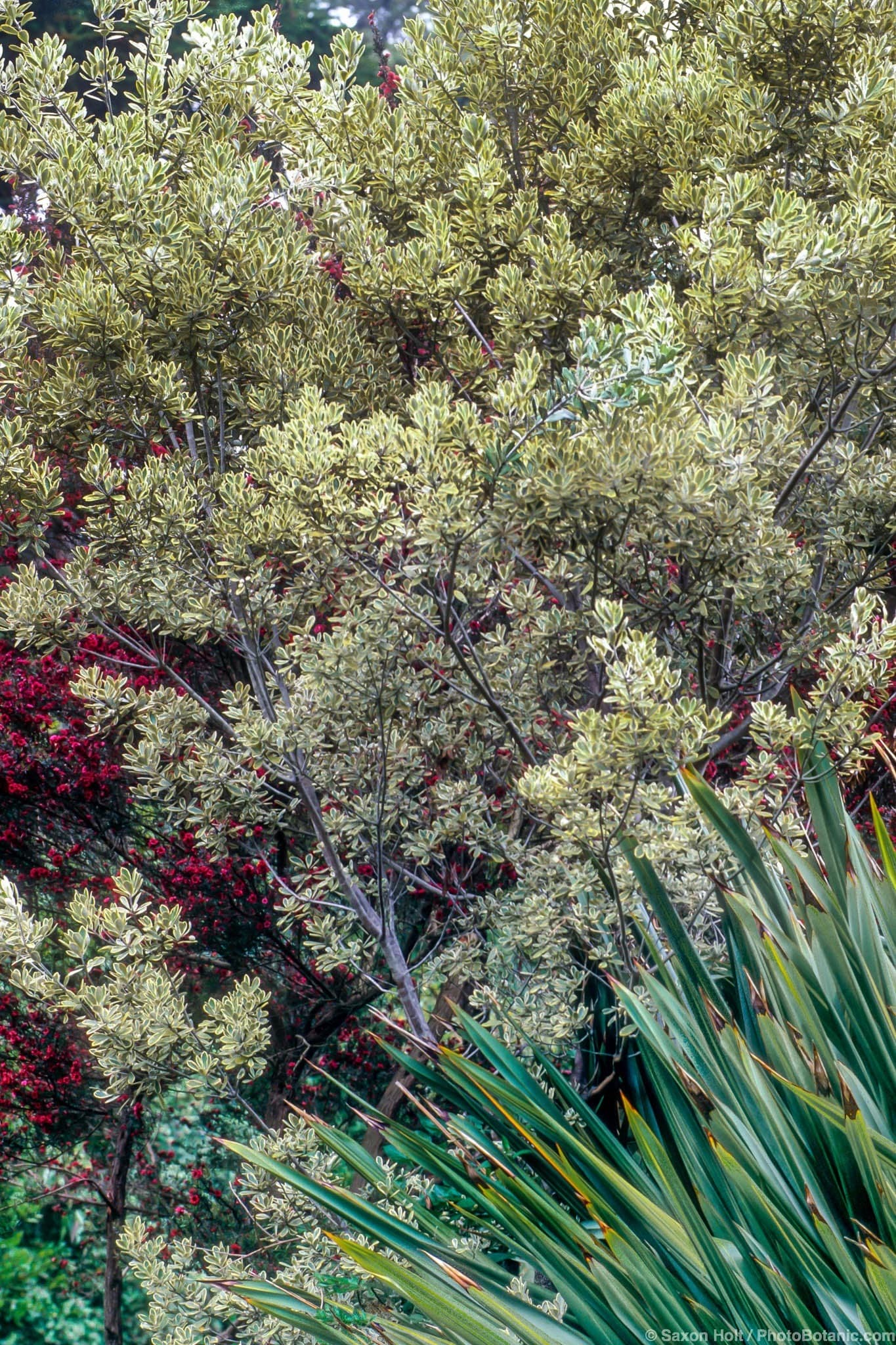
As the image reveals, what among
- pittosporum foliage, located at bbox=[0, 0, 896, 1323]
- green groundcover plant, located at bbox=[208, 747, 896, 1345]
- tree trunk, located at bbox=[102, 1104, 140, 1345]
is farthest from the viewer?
tree trunk, located at bbox=[102, 1104, 140, 1345]

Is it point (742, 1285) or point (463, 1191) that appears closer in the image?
point (742, 1285)

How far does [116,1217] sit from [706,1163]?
351cm

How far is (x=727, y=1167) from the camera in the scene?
2.07 metres

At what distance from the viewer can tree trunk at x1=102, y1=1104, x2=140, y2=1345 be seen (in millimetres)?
4902

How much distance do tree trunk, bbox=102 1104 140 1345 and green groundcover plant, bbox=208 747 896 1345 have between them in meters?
1.85

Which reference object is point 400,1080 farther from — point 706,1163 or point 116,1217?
point 706,1163

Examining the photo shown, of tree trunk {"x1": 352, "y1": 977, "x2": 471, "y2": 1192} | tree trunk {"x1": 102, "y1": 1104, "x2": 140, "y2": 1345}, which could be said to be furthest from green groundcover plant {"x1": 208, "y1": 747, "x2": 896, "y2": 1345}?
tree trunk {"x1": 102, "y1": 1104, "x2": 140, "y2": 1345}

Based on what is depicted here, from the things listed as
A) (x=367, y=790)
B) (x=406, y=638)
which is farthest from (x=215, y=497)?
(x=367, y=790)

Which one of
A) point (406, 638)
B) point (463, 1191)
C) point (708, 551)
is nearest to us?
point (463, 1191)

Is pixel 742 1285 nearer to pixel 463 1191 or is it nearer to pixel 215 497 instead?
pixel 463 1191

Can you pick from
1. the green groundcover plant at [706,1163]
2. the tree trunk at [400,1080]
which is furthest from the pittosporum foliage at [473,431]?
the tree trunk at [400,1080]

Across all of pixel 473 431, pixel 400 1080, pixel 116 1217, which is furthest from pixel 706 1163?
pixel 116 1217

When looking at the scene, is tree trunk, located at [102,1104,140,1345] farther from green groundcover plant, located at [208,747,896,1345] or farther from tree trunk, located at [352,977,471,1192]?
green groundcover plant, located at [208,747,896,1345]

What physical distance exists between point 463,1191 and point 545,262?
109 inches
